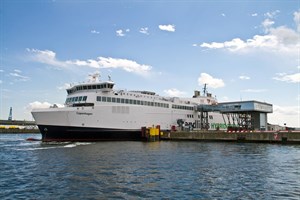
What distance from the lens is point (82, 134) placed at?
48344 mm

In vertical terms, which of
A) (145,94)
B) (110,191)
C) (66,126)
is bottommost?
(110,191)

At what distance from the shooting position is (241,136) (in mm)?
49656

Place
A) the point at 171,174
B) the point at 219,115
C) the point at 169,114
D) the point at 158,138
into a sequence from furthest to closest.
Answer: the point at 219,115 < the point at 169,114 < the point at 158,138 < the point at 171,174

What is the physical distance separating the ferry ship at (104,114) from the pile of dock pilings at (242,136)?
505 centimetres

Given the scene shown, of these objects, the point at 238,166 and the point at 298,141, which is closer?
the point at 238,166

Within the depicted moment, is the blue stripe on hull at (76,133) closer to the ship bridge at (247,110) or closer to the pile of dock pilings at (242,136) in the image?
the pile of dock pilings at (242,136)

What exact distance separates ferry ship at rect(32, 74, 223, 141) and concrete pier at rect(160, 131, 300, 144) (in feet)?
17.2

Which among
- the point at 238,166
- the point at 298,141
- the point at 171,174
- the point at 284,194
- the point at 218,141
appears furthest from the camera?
the point at 218,141

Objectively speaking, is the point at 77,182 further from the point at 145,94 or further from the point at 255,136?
the point at 145,94

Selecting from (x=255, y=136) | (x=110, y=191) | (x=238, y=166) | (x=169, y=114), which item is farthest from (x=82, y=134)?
(x=110, y=191)

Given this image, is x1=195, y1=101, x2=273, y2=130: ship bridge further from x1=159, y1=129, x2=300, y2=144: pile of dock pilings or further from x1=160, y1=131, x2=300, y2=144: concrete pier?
x1=160, y1=131, x2=300, y2=144: concrete pier

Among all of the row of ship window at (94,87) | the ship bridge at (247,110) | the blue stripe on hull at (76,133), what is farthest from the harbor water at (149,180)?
the ship bridge at (247,110)

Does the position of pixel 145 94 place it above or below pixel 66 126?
above

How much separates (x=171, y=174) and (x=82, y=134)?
32.4m
